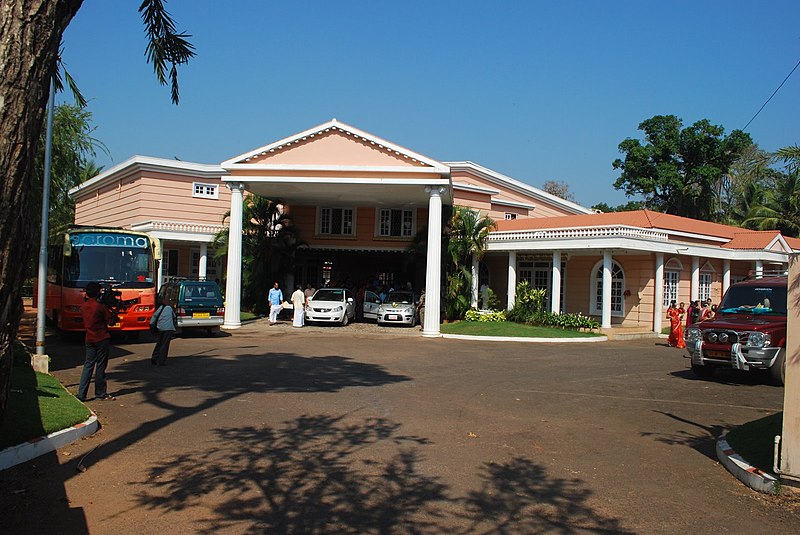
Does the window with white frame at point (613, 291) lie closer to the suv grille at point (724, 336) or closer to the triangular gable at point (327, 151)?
the triangular gable at point (327, 151)

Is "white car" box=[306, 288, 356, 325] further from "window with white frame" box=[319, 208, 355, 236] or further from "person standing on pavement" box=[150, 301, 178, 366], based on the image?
"person standing on pavement" box=[150, 301, 178, 366]

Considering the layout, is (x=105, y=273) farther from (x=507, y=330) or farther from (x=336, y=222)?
(x=336, y=222)

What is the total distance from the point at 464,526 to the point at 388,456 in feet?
6.98

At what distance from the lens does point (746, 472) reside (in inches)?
260

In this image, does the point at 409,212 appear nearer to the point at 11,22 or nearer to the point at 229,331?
the point at 229,331

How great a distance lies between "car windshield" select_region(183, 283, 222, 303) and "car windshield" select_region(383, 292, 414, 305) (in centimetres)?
820

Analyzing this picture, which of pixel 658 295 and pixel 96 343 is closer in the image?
pixel 96 343

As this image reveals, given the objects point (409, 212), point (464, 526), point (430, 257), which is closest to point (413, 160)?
point (430, 257)

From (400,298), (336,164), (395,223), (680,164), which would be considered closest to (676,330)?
(400,298)

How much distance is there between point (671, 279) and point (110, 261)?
2314 cm

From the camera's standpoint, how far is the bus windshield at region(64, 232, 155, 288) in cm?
1802

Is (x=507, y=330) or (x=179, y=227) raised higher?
(x=179, y=227)

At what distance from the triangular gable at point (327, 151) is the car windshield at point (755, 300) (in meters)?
13.7

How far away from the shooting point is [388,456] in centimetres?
717
